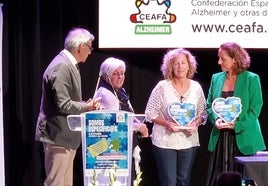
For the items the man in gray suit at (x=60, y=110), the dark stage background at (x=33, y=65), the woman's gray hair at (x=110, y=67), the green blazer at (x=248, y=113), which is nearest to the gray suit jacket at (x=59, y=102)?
the man in gray suit at (x=60, y=110)

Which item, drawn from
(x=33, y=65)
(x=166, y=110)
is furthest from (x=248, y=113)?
(x=33, y=65)

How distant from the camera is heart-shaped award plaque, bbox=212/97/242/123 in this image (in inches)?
199

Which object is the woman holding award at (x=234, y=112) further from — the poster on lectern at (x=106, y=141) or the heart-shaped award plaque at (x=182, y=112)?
the poster on lectern at (x=106, y=141)

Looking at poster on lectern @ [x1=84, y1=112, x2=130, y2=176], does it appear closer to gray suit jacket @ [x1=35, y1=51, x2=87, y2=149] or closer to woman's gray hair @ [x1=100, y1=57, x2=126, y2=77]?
gray suit jacket @ [x1=35, y1=51, x2=87, y2=149]

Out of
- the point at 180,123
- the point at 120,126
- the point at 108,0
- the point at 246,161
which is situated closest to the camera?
the point at 246,161

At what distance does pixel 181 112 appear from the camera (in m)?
5.08

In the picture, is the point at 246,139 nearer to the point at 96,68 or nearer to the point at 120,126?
the point at 120,126

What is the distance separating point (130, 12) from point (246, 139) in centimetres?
166

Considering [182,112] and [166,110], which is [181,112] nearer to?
[182,112]

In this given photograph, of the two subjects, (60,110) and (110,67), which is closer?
(60,110)

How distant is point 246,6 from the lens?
5.94 meters

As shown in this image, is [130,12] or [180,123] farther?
[130,12]

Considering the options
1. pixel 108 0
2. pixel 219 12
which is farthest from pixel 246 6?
pixel 108 0

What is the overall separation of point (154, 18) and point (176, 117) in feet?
4.04
